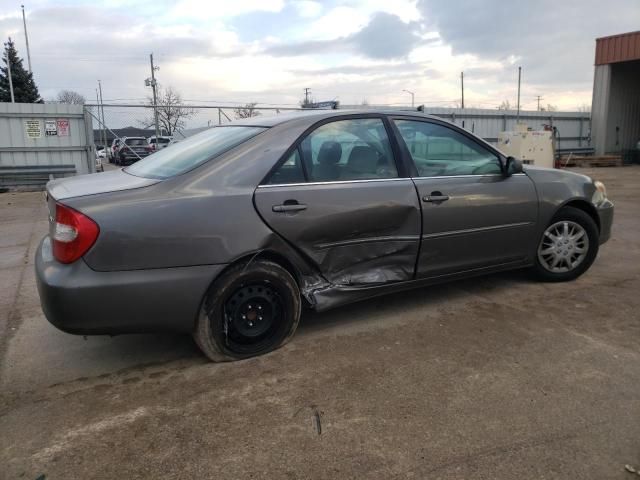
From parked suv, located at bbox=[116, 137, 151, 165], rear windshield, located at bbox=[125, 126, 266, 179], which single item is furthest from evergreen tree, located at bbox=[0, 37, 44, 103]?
rear windshield, located at bbox=[125, 126, 266, 179]

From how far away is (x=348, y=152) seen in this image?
366 centimetres

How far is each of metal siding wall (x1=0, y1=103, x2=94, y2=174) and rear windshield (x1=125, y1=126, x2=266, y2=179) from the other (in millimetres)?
12055

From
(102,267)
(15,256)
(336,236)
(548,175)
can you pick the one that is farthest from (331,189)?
(15,256)

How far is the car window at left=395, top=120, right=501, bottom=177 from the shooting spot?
390 cm

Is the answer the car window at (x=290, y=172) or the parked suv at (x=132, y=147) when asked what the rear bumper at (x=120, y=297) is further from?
the parked suv at (x=132, y=147)

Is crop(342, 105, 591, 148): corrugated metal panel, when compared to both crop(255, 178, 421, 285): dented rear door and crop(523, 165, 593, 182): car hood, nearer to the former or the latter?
crop(523, 165, 593, 182): car hood

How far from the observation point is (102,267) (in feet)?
9.24

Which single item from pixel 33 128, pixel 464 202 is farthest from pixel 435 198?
pixel 33 128

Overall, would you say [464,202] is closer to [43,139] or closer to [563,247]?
[563,247]

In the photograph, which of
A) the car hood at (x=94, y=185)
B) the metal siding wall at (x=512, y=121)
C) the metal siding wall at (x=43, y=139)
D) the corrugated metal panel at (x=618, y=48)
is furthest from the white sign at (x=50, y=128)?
the corrugated metal panel at (x=618, y=48)

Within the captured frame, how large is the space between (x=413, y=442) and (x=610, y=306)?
2603 mm

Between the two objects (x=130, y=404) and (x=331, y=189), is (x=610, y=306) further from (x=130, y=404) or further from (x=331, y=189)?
(x=130, y=404)

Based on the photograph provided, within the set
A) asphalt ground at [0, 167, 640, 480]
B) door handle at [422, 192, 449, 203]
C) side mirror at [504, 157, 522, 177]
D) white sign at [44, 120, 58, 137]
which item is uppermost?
white sign at [44, 120, 58, 137]

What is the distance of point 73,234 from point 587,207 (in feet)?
14.0
